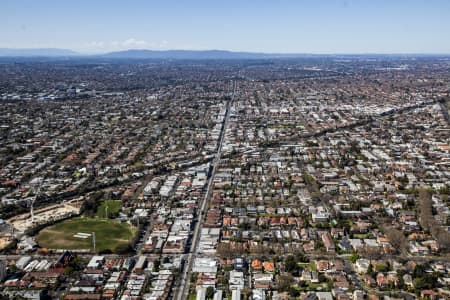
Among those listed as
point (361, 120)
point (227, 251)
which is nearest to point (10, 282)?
point (227, 251)

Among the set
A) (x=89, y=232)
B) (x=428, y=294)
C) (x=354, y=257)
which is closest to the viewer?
(x=428, y=294)

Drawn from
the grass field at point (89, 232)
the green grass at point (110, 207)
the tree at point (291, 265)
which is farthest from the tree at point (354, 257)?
the green grass at point (110, 207)

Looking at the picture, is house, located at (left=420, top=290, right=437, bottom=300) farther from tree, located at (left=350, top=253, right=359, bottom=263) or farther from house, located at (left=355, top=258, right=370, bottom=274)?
tree, located at (left=350, top=253, right=359, bottom=263)

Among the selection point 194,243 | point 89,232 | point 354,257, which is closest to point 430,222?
point 354,257

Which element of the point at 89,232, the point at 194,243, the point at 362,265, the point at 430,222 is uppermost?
the point at 430,222

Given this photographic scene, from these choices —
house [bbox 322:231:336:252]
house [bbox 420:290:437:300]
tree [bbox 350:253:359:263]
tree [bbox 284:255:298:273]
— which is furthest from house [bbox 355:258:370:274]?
tree [bbox 284:255:298:273]

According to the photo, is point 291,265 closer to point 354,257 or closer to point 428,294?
point 354,257
